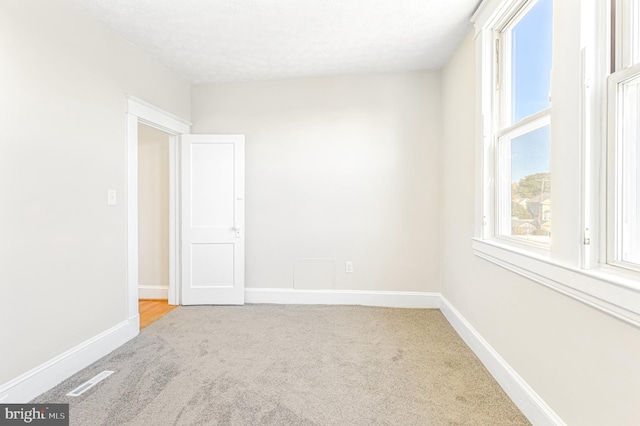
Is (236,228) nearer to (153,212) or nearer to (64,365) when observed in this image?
(153,212)

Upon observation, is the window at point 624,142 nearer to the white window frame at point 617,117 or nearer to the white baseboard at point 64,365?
the white window frame at point 617,117

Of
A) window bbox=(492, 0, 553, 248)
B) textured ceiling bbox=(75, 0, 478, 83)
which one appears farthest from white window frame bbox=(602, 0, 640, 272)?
textured ceiling bbox=(75, 0, 478, 83)

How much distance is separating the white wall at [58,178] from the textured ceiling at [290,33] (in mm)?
406

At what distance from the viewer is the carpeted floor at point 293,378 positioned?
1812 millimetres

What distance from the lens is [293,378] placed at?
2.20 meters

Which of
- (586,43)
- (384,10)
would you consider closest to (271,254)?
(384,10)

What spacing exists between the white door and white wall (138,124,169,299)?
490 mm

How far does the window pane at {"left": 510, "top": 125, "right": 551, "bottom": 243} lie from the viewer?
177cm

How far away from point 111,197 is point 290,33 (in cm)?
207

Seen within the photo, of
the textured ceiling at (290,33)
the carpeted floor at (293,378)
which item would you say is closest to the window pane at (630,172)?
the carpeted floor at (293,378)

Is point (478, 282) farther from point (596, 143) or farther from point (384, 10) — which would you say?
point (384, 10)

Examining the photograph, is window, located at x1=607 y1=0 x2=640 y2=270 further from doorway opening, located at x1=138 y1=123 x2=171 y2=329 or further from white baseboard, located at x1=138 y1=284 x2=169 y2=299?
white baseboard, located at x1=138 y1=284 x2=169 y2=299

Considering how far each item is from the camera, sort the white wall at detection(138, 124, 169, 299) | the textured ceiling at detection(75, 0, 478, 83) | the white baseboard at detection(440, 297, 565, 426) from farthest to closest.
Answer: the white wall at detection(138, 124, 169, 299) → the textured ceiling at detection(75, 0, 478, 83) → the white baseboard at detection(440, 297, 565, 426)

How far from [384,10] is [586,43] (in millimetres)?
1516
